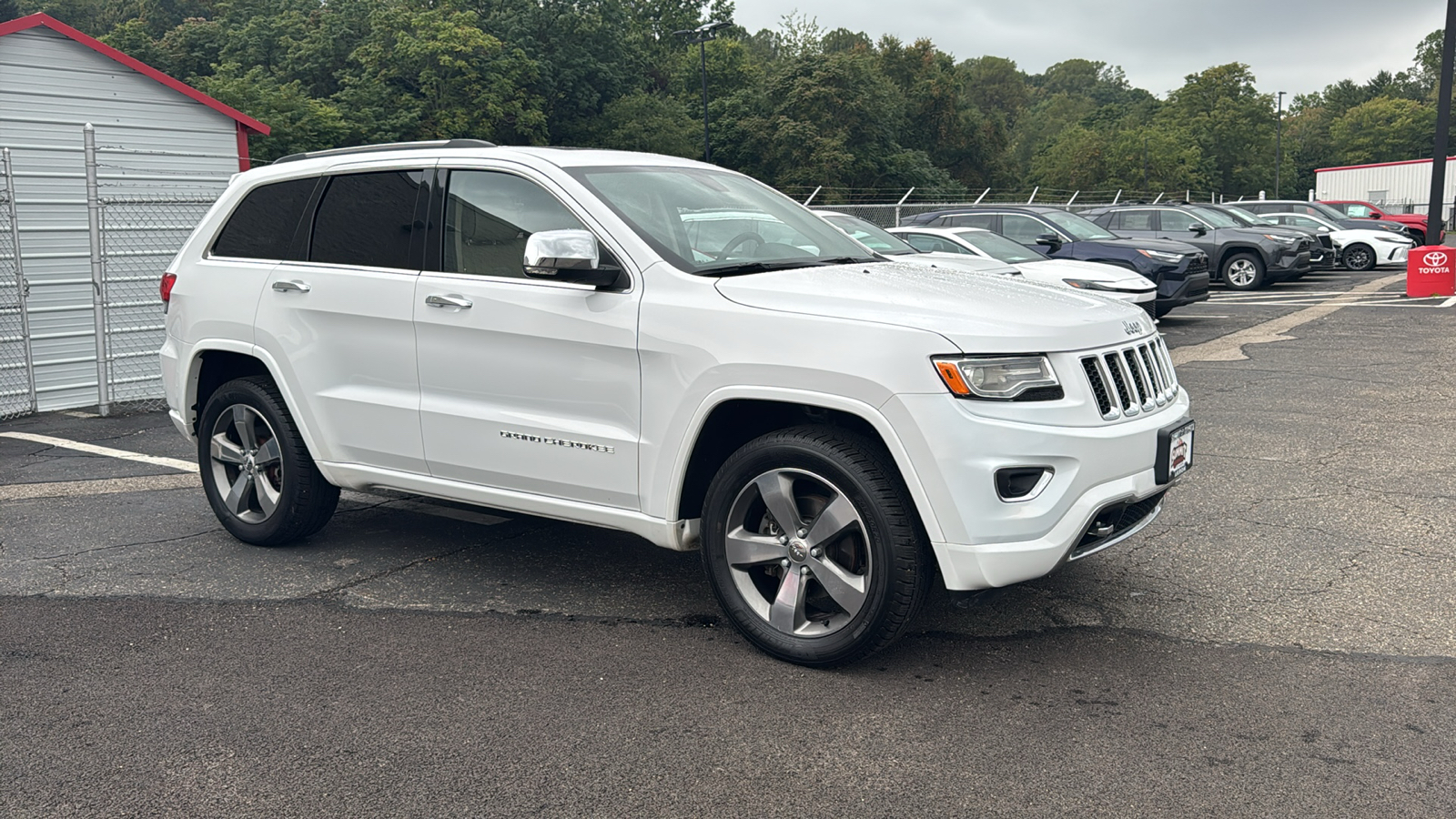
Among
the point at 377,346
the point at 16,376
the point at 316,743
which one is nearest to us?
the point at 316,743

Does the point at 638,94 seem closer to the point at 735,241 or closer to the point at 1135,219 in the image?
the point at 1135,219

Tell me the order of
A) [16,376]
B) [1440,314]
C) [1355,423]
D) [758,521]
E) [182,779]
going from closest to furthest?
[182,779], [758,521], [1355,423], [16,376], [1440,314]

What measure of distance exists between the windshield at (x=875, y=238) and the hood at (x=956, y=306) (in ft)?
21.1

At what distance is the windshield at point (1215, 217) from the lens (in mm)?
21578

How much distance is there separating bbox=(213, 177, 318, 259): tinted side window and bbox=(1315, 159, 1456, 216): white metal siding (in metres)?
70.5

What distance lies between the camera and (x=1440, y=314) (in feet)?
51.3

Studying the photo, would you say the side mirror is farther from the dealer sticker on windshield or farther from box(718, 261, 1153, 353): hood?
the dealer sticker on windshield

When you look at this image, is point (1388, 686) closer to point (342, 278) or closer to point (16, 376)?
point (342, 278)

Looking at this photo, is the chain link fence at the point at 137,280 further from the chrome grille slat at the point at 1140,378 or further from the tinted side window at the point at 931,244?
the chrome grille slat at the point at 1140,378

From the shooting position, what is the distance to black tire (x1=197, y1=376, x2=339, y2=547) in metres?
5.24

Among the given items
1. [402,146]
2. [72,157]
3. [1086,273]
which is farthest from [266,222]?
[72,157]

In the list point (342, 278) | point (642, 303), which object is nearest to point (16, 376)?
point (342, 278)

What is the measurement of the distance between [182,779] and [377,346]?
2053 millimetres

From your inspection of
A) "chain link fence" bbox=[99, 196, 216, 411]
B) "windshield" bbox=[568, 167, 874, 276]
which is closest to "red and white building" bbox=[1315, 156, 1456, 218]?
"chain link fence" bbox=[99, 196, 216, 411]
